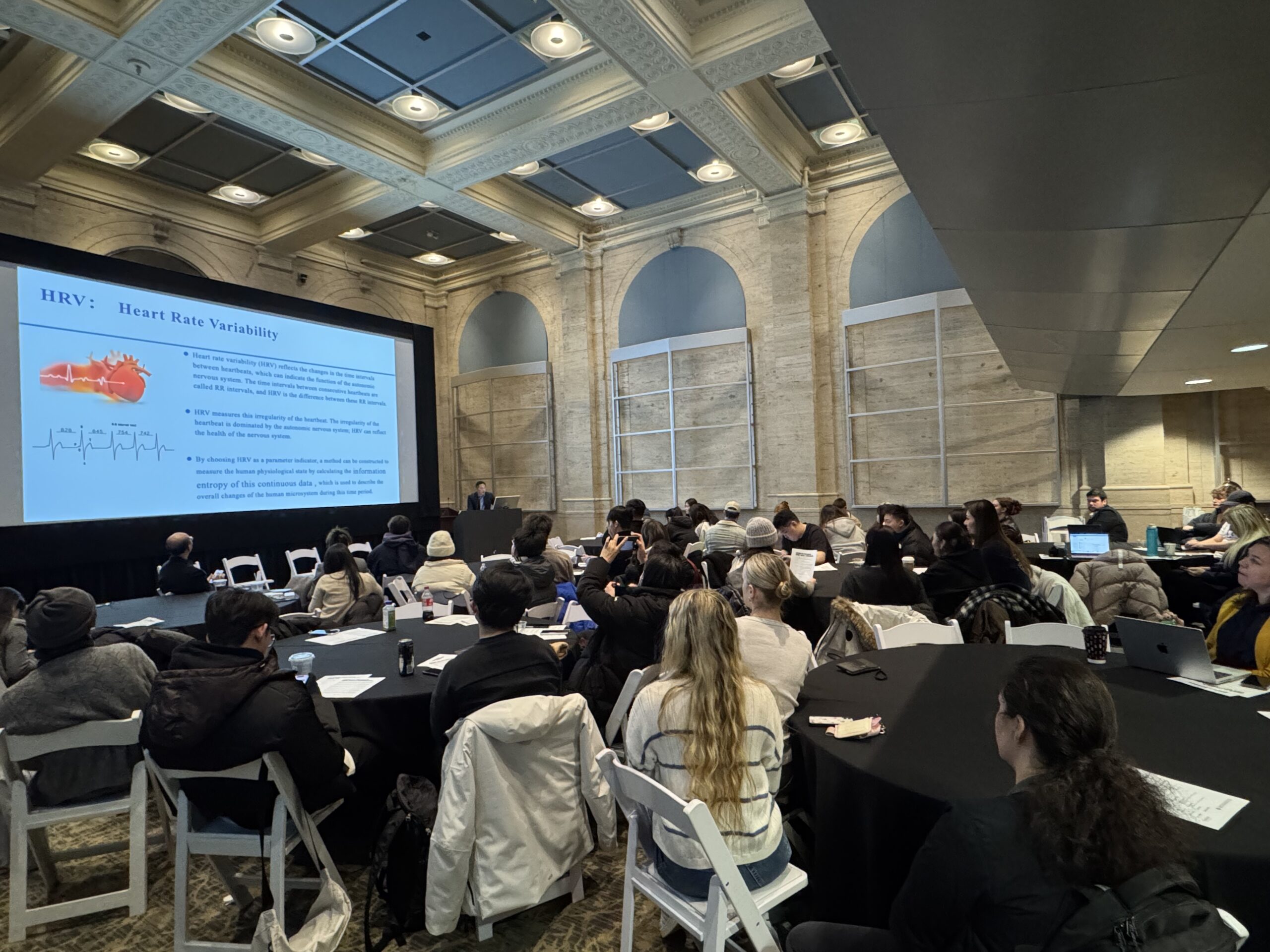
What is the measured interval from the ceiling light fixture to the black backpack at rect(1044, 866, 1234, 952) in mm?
10400

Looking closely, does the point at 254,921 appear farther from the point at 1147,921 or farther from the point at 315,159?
the point at 315,159

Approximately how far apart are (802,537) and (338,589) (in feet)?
14.0

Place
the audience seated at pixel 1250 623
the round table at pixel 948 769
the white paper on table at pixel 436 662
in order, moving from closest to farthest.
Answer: the round table at pixel 948 769 → the audience seated at pixel 1250 623 → the white paper on table at pixel 436 662

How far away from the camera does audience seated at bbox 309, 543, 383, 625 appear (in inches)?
181

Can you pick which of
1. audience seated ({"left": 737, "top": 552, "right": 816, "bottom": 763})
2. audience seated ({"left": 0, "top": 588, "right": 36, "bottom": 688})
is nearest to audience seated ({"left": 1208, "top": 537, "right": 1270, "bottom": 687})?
audience seated ({"left": 737, "top": 552, "right": 816, "bottom": 763})

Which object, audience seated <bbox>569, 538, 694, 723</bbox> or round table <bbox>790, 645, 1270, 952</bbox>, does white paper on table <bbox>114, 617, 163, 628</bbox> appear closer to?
audience seated <bbox>569, 538, 694, 723</bbox>

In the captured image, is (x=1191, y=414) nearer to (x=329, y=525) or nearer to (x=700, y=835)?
(x=700, y=835)

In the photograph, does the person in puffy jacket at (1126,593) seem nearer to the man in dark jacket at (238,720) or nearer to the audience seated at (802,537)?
the audience seated at (802,537)

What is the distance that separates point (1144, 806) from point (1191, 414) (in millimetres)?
10907

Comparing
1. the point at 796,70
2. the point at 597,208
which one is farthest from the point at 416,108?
the point at 796,70

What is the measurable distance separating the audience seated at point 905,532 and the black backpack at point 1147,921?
17.4 ft

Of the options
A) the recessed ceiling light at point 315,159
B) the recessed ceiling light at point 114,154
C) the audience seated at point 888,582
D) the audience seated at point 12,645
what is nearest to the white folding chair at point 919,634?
the audience seated at point 888,582

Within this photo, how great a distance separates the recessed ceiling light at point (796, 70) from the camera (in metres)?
7.77

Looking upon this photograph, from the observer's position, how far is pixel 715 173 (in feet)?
34.6
